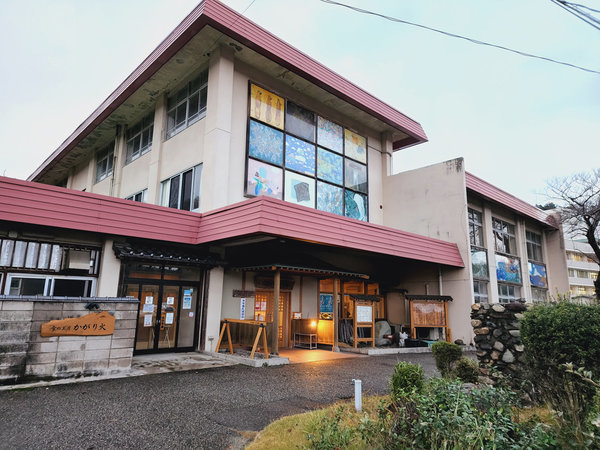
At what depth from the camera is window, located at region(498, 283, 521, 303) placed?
767 inches

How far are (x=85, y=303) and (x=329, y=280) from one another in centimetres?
965

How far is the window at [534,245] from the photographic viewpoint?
24.0 metres

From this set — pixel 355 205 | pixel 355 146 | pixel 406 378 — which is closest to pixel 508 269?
pixel 355 205

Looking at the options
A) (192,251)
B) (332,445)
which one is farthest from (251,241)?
(332,445)

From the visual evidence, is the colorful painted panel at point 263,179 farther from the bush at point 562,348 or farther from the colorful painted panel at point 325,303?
the bush at point 562,348

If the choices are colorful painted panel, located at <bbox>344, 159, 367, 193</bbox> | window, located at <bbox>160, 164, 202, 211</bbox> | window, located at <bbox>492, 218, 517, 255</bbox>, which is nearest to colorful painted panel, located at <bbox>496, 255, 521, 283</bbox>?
window, located at <bbox>492, 218, 517, 255</bbox>

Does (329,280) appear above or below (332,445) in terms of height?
above

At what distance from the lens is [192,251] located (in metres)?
12.4

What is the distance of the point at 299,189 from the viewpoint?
50.4ft

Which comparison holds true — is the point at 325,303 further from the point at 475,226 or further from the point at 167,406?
the point at 167,406

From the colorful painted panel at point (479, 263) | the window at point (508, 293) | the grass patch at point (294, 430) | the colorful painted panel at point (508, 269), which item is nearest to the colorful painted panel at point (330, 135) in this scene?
the colorful painted panel at point (479, 263)

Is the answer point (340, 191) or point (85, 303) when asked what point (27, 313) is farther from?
point (340, 191)

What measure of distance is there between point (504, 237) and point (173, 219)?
1765 centimetres

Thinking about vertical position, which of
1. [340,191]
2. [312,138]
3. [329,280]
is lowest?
[329,280]
